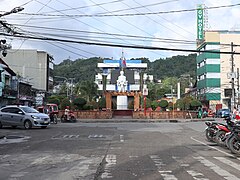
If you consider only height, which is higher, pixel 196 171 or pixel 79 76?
pixel 79 76

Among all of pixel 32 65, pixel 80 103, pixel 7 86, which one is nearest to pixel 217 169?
pixel 80 103

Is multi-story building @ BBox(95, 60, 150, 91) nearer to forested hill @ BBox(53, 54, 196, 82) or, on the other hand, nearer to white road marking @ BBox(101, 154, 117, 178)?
forested hill @ BBox(53, 54, 196, 82)

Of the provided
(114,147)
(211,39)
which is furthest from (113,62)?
(114,147)

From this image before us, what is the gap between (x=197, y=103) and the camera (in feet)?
172

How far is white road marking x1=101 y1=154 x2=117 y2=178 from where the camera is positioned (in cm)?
915

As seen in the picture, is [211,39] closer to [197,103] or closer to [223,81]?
[223,81]

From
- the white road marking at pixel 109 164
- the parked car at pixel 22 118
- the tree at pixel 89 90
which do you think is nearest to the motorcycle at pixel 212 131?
the white road marking at pixel 109 164

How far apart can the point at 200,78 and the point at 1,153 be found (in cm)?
7452

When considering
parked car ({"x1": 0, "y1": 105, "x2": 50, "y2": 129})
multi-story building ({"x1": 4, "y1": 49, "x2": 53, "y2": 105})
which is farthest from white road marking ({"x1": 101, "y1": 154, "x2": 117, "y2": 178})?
multi-story building ({"x1": 4, "y1": 49, "x2": 53, "y2": 105})

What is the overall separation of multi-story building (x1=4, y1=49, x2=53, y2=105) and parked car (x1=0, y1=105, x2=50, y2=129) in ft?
187

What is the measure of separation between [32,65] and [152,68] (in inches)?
1974

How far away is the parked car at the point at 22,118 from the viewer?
1009 inches

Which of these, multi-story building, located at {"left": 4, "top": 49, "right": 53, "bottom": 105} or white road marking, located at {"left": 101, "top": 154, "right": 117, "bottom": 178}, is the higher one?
multi-story building, located at {"left": 4, "top": 49, "right": 53, "bottom": 105}

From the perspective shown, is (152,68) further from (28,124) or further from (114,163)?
(114,163)
